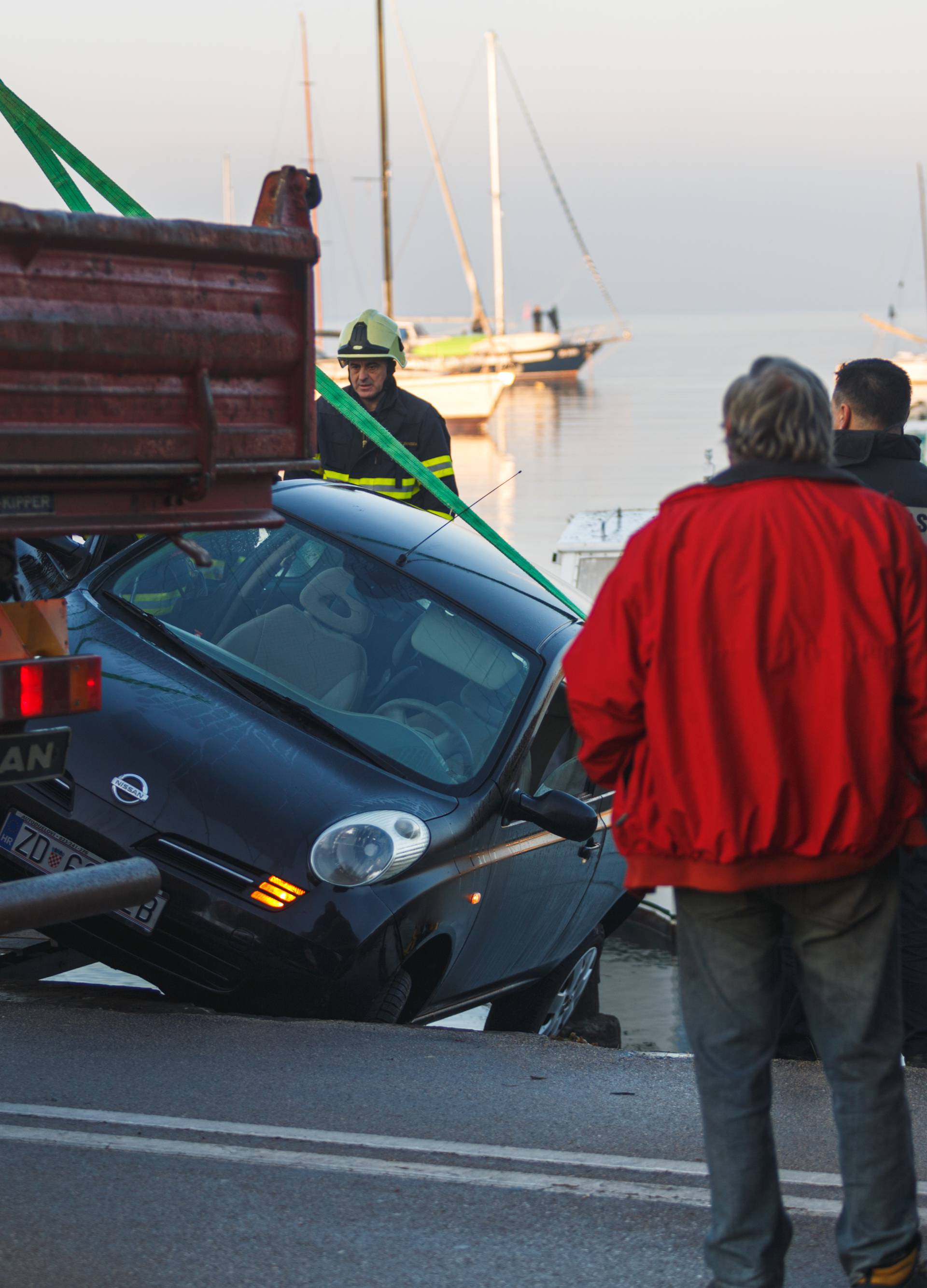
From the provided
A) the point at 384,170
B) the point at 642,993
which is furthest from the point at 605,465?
the point at 642,993

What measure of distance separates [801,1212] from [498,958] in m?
1.78

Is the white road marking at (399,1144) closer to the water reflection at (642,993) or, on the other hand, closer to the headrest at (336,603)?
the headrest at (336,603)

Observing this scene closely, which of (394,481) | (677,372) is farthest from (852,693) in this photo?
(677,372)

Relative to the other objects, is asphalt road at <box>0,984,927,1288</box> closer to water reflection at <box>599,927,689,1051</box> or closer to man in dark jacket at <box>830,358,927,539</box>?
man in dark jacket at <box>830,358,927,539</box>

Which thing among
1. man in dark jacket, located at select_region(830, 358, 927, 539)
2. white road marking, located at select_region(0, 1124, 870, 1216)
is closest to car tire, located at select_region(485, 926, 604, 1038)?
white road marking, located at select_region(0, 1124, 870, 1216)

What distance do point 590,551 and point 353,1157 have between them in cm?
991

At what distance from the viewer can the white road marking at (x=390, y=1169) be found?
3.70 metres

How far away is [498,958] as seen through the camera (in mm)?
5273

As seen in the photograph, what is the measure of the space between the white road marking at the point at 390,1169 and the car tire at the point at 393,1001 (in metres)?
0.90

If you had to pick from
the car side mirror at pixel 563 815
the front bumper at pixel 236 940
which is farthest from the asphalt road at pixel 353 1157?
the car side mirror at pixel 563 815

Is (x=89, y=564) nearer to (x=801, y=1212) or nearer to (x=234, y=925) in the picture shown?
(x=234, y=925)

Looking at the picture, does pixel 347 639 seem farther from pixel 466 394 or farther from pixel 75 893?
pixel 466 394

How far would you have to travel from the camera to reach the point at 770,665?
280 centimetres

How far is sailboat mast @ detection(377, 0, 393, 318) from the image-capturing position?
1832 inches
